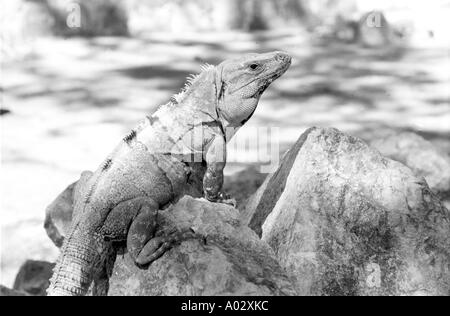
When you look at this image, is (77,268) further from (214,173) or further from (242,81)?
(242,81)

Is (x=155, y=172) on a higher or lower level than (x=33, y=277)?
higher

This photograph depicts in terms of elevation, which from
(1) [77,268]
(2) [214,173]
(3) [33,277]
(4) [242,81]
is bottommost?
(3) [33,277]

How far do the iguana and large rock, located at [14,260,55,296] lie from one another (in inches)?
52.9

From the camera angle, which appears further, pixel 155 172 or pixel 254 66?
pixel 254 66

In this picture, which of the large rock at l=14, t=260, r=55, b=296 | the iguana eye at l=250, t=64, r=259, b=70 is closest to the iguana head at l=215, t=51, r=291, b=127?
the iguana eye at l=250, t=64, r=259, b=70

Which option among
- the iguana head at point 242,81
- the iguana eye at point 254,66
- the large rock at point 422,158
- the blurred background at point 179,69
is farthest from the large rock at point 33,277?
the large rock at point 422,158

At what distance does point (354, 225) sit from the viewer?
3621mm

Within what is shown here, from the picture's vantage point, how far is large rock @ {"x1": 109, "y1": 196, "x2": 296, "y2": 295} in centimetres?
312

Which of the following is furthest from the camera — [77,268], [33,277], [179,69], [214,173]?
[179,69]

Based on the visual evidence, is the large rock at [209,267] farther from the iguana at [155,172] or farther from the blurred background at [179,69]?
the blurred background at [179,69]

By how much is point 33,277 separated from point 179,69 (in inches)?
176

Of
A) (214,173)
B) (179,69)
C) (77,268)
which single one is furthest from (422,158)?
(179,69)

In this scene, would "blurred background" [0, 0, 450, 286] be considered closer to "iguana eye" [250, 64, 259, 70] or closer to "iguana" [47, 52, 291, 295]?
"iguana" [47, 52, 291, 295]

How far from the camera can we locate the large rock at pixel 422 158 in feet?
18.9
